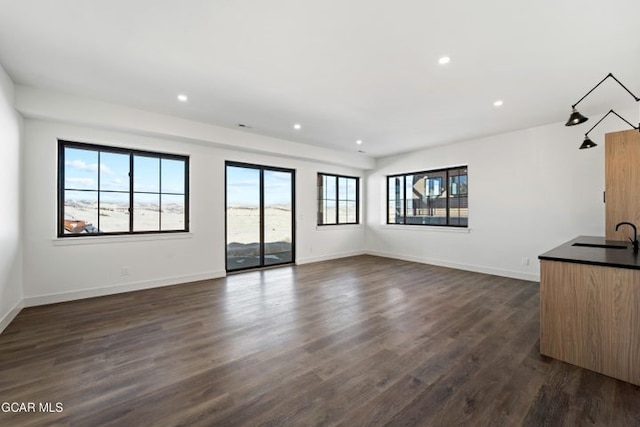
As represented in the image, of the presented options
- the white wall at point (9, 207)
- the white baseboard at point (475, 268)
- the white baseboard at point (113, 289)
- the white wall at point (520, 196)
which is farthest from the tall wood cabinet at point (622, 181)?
the white wall at point (9, 207)

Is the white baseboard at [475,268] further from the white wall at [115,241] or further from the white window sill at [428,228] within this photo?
the white wall at [115,241]

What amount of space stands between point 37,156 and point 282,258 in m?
4.38

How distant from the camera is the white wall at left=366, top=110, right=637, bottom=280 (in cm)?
438

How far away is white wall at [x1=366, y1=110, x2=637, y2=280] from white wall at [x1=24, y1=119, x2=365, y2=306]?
3.43 metres

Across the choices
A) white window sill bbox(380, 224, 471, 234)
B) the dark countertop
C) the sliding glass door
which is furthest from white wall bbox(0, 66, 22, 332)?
white window sill bbox(380, 224, 471, 234)

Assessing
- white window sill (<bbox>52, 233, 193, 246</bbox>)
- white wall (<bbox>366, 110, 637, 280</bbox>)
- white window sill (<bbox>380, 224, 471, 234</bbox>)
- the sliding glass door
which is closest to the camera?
white window sill (<bbox>52, 233, 193, 246</bbox>)

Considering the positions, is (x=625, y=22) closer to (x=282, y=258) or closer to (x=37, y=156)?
(x=282, y=258)

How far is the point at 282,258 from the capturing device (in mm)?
6387

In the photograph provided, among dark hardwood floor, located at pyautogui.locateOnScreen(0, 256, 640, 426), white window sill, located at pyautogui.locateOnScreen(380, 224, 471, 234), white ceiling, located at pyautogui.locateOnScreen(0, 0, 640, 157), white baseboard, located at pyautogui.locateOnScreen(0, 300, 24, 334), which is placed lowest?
dark hardwood floor, located at pyautogui.locateOnScreen(0, 256, 640, 426)

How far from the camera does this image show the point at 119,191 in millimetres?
4363

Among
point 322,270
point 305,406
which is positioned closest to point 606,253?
point 305,406

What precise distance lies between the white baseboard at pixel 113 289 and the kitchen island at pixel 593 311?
193 inches

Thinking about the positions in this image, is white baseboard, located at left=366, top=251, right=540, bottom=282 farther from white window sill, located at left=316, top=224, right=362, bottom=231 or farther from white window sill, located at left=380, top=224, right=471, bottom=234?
white window sill, located at left=316, top=224, right=362, bottom=231

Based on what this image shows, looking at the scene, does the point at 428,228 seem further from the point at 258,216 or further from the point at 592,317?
the point at 592,317
